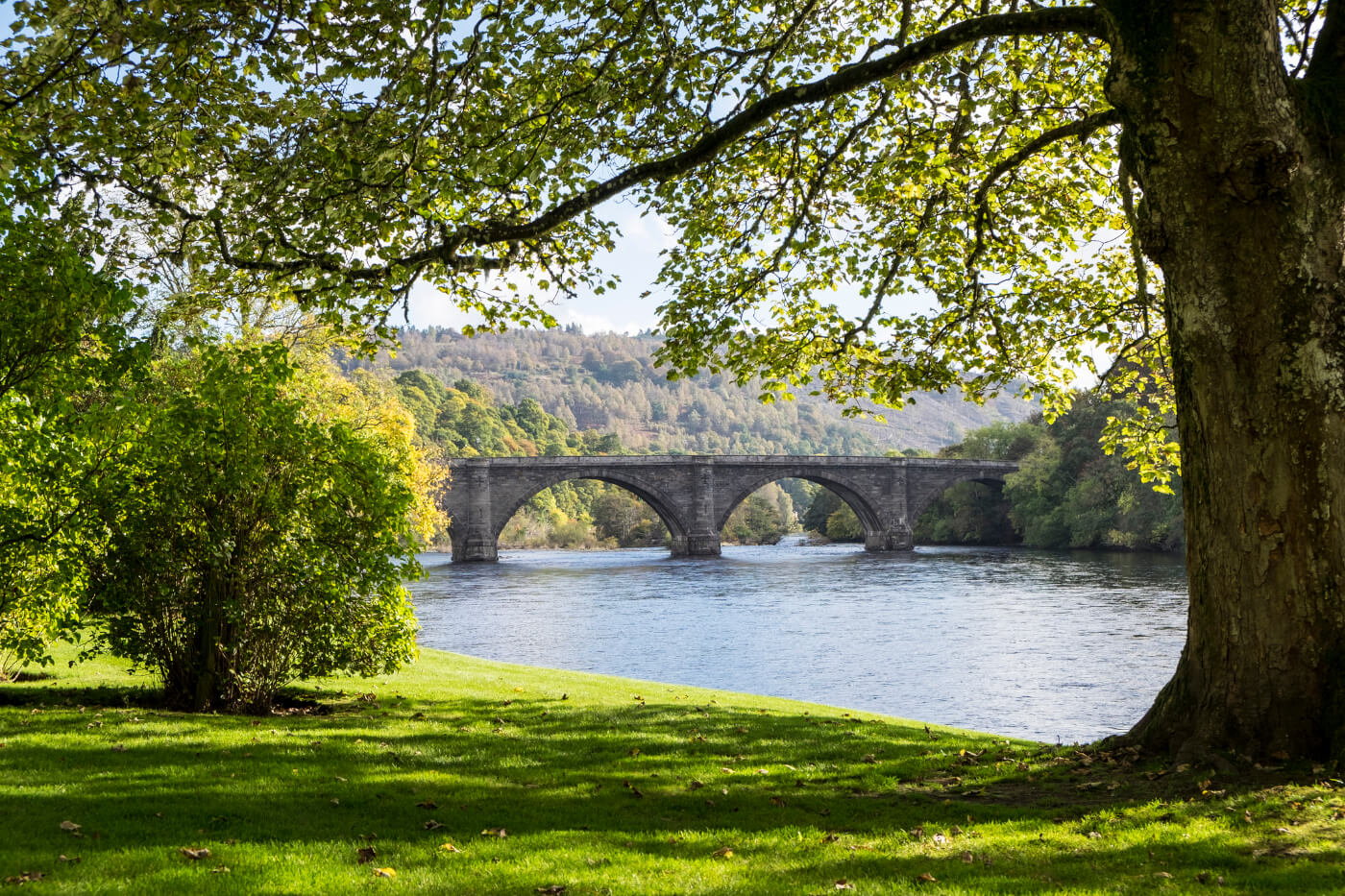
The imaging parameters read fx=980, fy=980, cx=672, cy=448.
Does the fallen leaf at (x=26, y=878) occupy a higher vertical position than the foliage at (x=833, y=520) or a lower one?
higher

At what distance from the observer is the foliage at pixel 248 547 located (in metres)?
9.06

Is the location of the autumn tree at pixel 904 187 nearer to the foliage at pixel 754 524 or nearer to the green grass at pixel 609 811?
the green grass at pixel 609 811

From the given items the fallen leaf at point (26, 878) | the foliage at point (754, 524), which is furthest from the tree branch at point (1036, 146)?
the foliage at point (754, 524)

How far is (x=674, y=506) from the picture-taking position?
70.8 m

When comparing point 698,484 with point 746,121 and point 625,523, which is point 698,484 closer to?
point 625,523

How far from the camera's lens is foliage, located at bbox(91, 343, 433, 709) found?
906 centimetres

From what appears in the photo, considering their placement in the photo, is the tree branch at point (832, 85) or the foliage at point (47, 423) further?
the foliage at point (47, 423)

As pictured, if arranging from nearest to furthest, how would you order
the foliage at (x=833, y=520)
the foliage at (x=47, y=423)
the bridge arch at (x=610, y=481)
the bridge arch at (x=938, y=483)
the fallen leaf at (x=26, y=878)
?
the fallen leaf at (x=26, y=878) < the foliage at (x=47, y=423) < the bridge arch at (x=610, y=481) < the bridge arch at (x=938, y=483) < the foliage at (x=833, y=520)

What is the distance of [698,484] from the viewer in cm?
7106

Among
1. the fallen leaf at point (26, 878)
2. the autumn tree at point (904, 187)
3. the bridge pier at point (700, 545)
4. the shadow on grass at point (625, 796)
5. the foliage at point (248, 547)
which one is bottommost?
the bridge pier at point (700, 545)

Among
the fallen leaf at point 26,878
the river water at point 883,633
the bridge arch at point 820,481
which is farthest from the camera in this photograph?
the bridge arch at point 820,481

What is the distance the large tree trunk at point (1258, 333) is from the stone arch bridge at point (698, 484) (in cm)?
6059

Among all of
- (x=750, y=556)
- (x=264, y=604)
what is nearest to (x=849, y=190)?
(x=264, y=604)

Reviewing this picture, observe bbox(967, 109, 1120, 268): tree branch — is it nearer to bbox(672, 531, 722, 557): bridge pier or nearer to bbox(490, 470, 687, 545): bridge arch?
bbox(490, 470, 687, 545): bridge arch
